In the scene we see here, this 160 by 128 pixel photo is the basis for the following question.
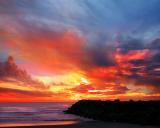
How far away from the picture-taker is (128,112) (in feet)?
181

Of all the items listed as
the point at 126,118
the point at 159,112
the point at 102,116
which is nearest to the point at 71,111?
the point at 102,116

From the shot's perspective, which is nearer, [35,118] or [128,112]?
[128,112]

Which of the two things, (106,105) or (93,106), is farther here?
(93,106)

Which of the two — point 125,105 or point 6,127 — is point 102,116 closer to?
point 125,105

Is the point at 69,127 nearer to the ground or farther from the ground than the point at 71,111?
nearer to the ground

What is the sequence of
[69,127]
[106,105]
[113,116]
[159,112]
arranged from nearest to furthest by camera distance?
[69,127] → [159,112] → [113,116] → [106,105]

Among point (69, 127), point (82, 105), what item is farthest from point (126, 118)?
point (82, 105)

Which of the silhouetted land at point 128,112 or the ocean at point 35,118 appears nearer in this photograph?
the silhouetted land at point 128,112

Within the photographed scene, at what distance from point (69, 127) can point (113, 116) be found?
13.5 m

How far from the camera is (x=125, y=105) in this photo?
60.5 metres

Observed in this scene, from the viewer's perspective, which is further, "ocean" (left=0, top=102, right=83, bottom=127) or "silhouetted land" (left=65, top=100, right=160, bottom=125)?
"ocean" (left=0, top=102, right=83, bottom=127)

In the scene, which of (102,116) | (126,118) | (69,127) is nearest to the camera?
(69,127)

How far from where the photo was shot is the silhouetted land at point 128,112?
4709 cm

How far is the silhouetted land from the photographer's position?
1854 inches
